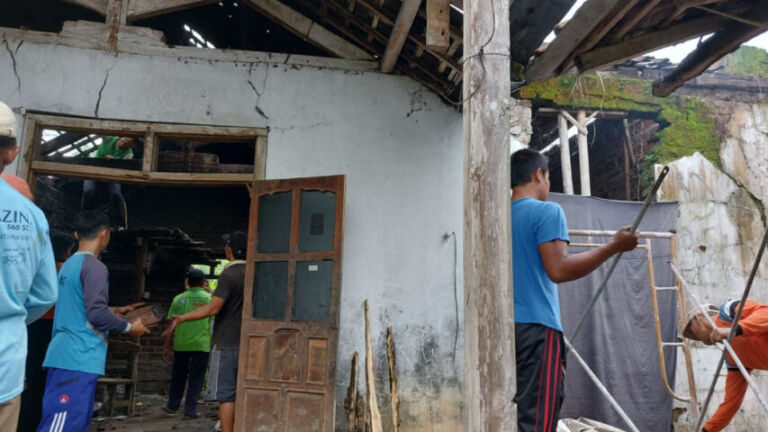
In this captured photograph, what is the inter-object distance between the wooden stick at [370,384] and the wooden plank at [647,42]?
2724mm

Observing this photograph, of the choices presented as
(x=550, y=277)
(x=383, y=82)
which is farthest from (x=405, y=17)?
(x=550, y=277)

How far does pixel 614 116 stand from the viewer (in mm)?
7328

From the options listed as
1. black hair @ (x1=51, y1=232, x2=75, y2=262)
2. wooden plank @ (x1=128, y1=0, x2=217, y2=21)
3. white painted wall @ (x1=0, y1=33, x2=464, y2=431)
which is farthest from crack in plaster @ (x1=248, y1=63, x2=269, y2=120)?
black hair @ (x1=51, y1=232, x2=75, y2=262)

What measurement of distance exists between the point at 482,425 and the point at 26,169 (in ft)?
15.5

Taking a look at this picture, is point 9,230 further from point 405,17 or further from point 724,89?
point 724,89

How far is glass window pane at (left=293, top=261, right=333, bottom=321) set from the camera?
4.72 metres

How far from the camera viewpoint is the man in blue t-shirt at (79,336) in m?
3.14

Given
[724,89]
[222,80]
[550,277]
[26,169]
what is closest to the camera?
[550,277]

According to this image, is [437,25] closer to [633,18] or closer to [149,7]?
[633,18]

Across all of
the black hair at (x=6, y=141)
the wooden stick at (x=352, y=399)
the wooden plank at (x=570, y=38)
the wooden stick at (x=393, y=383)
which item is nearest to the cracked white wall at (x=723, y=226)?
the wooden plank at (x=570, y=38)

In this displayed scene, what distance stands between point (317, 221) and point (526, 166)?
2660 millimetres

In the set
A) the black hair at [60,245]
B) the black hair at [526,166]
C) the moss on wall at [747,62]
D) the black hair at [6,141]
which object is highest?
the moss on wall at [747,62]

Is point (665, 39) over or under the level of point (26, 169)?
over

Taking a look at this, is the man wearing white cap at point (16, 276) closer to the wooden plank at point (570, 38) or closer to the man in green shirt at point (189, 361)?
the wooden plank at point (570, 38)
